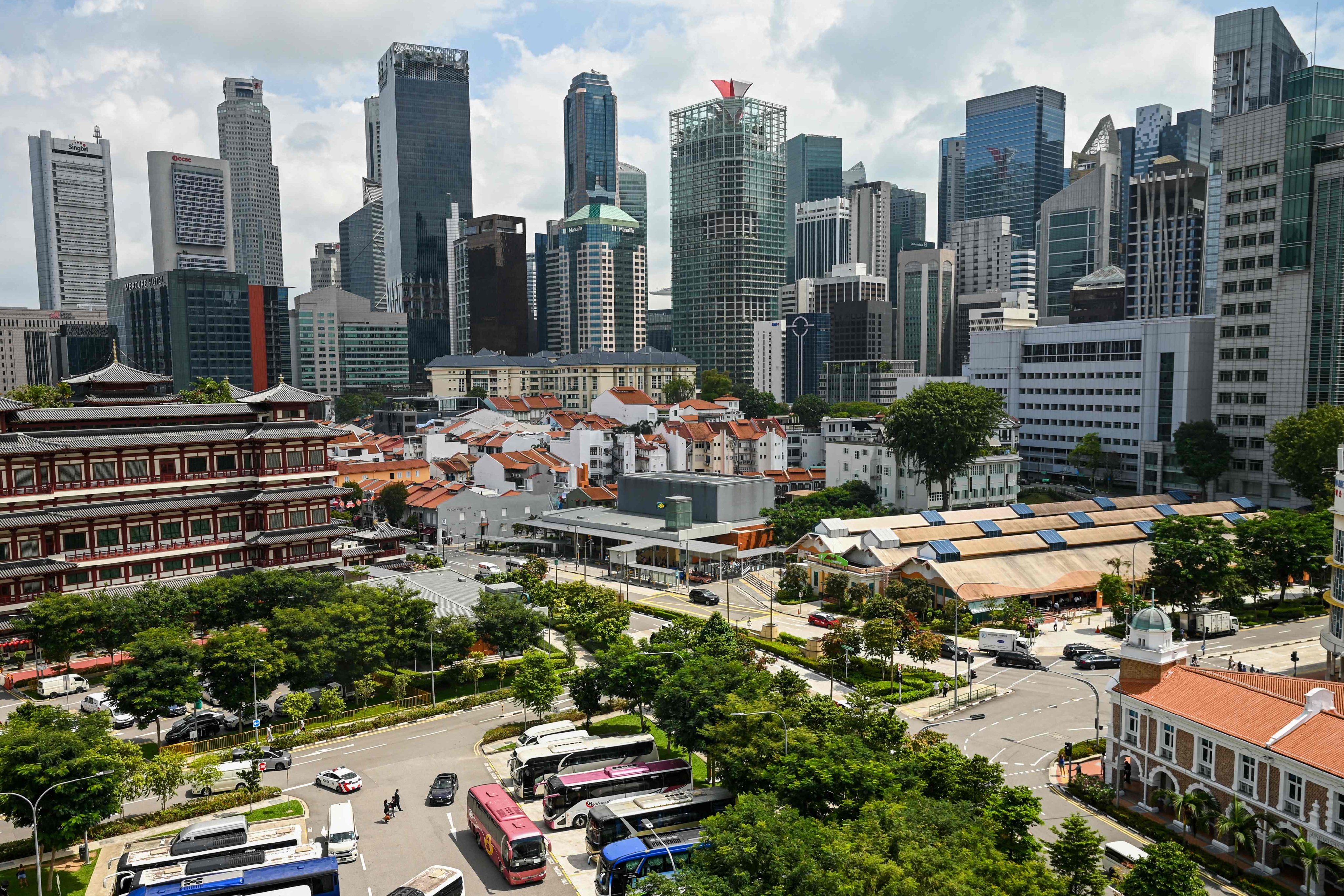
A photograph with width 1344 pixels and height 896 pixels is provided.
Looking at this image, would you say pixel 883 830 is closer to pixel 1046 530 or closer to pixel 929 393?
pixel 1046 530

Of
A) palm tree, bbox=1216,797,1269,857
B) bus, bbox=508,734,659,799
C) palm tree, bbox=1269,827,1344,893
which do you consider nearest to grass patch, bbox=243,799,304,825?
bus, bbox=508,734,659,799

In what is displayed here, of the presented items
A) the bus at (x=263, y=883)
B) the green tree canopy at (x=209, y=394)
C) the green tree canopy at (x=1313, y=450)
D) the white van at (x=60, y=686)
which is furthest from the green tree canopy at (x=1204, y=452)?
the white van at (x=60, y=686)

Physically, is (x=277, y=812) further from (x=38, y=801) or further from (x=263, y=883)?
(x=38, y=801)

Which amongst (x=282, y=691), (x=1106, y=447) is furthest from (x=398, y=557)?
(x=1106, y=447)

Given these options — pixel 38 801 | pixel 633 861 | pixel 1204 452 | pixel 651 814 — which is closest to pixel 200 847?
pixel 38 801

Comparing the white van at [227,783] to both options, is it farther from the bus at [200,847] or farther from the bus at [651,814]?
the bus at [651,814]
